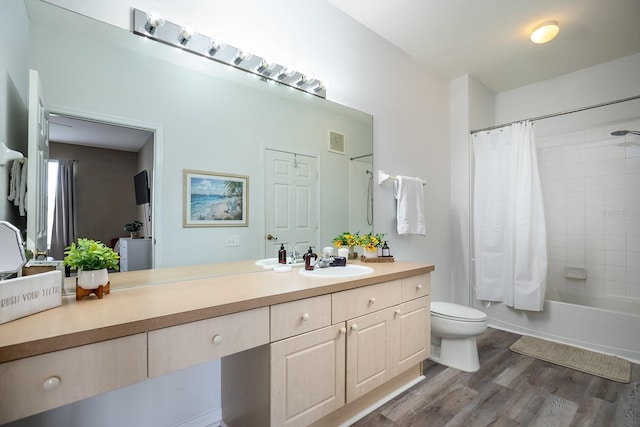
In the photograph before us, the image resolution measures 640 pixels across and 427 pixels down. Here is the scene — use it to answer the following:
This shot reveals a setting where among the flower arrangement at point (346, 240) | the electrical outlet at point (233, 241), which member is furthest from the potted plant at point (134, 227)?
the flower arrangement at point (346, 240)

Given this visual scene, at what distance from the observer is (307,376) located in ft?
4.49

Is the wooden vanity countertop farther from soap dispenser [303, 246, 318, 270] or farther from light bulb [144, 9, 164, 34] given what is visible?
light bulb [144, 9, 164, 34]

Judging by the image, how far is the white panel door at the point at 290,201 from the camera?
1.84m

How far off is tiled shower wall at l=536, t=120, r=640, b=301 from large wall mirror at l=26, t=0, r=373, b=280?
102 inches

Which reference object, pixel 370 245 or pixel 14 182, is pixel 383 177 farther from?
pixel 14 182

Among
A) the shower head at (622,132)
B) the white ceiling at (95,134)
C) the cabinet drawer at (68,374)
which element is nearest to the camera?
the cabinet drawer at (68,374)

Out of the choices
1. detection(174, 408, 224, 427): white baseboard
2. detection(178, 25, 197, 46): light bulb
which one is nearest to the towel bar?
detection(178, 25, 197, 46): light bulb

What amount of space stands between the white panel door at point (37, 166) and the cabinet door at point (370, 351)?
1.36 m

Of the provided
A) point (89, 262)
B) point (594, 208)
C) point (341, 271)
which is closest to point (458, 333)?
point (341, 271)

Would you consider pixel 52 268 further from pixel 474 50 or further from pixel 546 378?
pixel 474 50

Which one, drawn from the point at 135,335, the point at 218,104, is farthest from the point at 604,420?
the point at 218,104

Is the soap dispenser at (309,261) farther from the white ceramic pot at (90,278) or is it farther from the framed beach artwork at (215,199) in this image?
the white ceramic pot at (90,278)

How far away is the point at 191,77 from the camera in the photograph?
156 centimetres

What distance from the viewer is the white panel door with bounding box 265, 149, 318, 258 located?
6.04 ft
